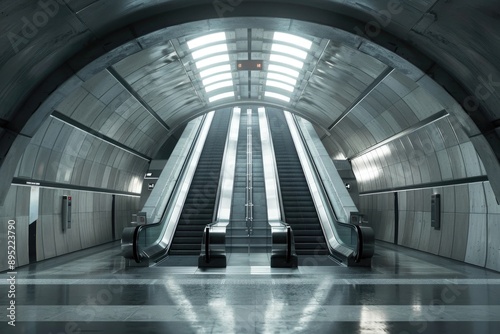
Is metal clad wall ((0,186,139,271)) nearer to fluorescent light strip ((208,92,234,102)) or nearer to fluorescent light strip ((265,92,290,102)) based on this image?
fluorescent light strip ((208,92,234,102))

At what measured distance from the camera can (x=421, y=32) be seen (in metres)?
7.42

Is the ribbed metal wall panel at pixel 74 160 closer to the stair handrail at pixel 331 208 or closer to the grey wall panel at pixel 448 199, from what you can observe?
the stair handrail at pixel 331 208

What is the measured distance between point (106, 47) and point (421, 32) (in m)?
4.47

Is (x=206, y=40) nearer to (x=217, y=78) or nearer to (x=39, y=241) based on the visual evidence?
(x=217, y=78)

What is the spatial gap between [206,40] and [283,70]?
447 cm

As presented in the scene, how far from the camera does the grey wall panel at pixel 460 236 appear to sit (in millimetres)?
11812

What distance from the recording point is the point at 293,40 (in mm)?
15891

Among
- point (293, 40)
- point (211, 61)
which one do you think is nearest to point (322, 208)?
point (293, 40)

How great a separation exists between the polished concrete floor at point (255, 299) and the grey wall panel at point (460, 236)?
28.5 inches

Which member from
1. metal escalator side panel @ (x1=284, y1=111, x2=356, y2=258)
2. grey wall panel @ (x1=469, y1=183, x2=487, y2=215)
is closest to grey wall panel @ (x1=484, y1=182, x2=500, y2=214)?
grey wall panel @ (x1=469, y1=183, x2=487, y2=215)

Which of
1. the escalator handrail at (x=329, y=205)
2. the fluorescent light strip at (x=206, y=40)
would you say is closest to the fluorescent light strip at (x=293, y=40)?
the fluorescent light strip at (x=206, y=40)

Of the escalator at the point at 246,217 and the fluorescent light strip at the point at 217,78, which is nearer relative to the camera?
the escalator at the point at 246,217

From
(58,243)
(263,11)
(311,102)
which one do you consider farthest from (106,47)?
(311,102)

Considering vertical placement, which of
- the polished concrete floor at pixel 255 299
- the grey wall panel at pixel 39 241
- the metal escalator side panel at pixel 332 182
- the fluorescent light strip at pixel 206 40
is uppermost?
the fluorescent light strip at pixel 206 40
